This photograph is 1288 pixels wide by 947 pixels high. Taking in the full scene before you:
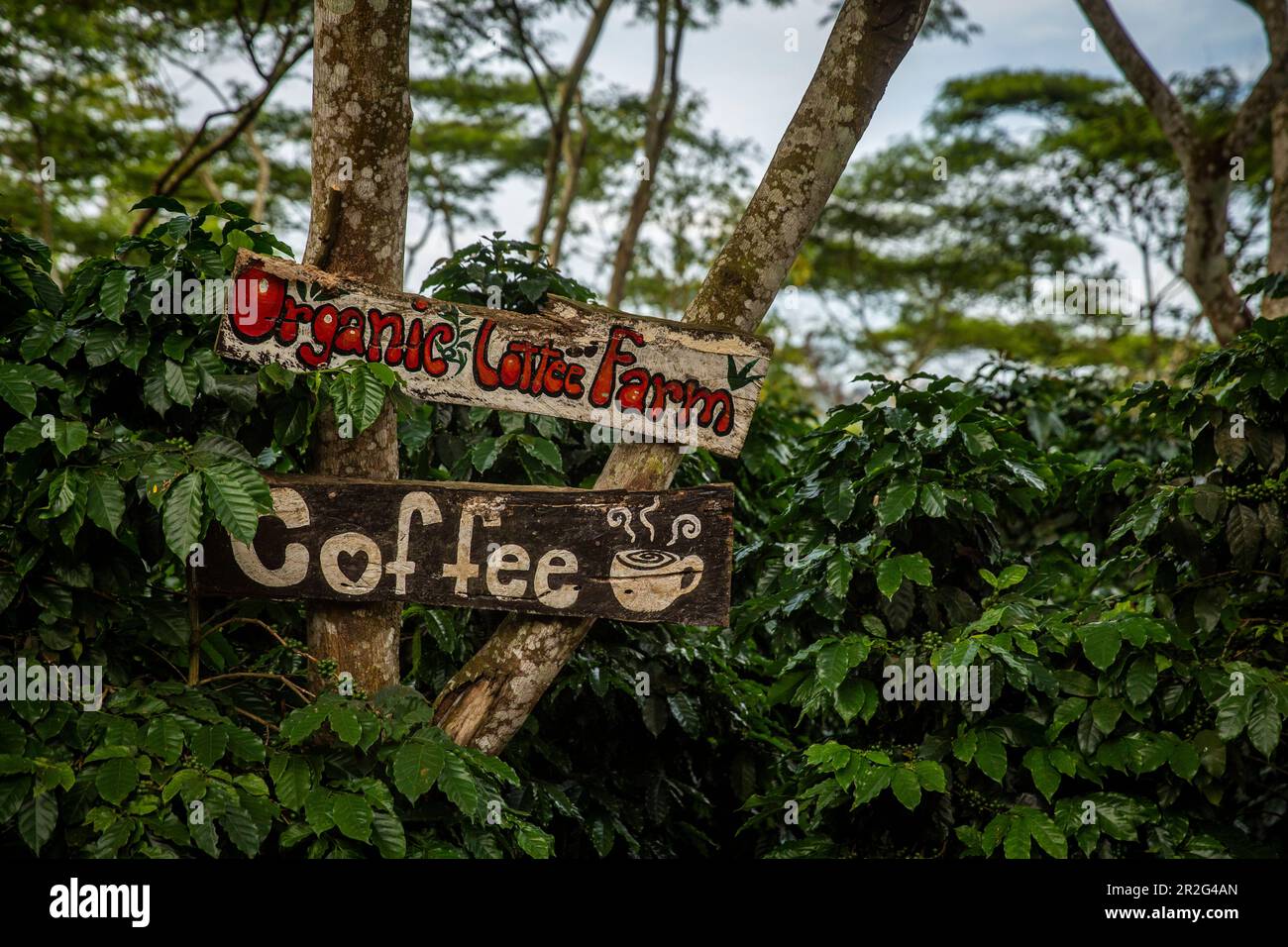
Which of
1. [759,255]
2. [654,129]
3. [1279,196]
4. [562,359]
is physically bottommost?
[562,359]

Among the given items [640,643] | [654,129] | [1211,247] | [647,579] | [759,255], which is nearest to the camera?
[647,579]

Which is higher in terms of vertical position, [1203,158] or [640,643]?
[1203,158]

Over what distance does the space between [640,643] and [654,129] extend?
7.50 m

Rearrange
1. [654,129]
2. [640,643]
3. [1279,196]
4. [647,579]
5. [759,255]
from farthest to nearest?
[654,129], [1279,196], [640,643], [759,255], [647,579]

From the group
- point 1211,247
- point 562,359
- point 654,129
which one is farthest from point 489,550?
point 654,129

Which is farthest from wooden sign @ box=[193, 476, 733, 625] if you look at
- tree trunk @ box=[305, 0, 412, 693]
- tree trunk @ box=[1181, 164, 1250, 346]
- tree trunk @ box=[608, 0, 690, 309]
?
tree trunk @ box=[608, 0, 690, 309]

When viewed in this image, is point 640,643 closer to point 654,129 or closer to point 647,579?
point 647,579

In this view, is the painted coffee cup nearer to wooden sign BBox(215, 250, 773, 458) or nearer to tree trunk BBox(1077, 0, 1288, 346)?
wooden sign BBox(215, 250, 773, 458)

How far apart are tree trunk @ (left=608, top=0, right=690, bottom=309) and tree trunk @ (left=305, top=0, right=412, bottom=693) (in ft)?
21.8

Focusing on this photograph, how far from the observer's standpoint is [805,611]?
9.95ft

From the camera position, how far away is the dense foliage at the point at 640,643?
2.30 m

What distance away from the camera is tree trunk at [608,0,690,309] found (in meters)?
9.45

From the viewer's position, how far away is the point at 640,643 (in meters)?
3.43
